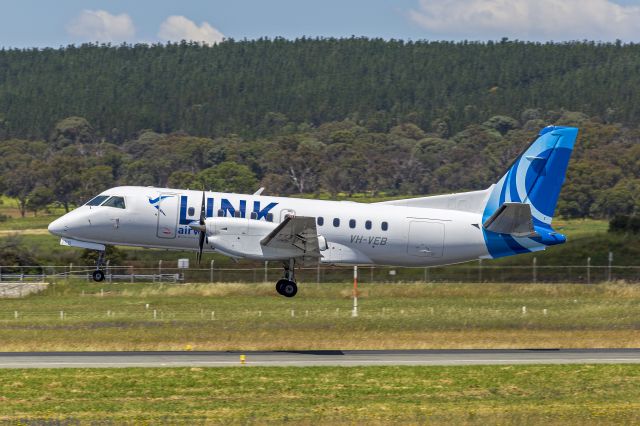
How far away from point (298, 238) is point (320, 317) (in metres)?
9.70

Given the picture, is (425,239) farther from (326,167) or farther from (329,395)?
(326,167)

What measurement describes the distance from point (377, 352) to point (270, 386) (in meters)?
7.52

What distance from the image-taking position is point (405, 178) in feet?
583

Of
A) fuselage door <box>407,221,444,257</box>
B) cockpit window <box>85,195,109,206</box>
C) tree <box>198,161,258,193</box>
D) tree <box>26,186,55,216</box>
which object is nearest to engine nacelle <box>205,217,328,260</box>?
fuselage door <box>407,221,444,257</box>

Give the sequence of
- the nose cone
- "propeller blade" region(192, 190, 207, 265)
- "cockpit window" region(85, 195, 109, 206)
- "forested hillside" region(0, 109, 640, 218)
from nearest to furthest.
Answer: "propeller blade" region(192, 190, 207, 265) → the nose cone → "cockpit window" region(85, 195, 109, 206) → "forested hillside" region(0, 109, 640, 218)

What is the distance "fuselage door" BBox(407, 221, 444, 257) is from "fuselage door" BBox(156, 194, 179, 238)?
874 centimetres

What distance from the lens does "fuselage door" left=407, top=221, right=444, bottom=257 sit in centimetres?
3953

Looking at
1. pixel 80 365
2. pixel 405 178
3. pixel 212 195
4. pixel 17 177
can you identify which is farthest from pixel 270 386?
pixel 405 178

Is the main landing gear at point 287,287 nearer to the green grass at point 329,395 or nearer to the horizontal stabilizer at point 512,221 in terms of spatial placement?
the horizontal stabilizer at point 512,221

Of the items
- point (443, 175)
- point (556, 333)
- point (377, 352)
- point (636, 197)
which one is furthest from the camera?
point (443, 175)

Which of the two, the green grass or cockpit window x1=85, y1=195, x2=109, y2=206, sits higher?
cockpit window x1=85, y1=195, x2=109, y2=206

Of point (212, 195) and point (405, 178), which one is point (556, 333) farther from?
point (405, 178)

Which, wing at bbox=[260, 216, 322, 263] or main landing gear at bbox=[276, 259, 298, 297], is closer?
wing at bbox=[260, 216, 322, 263]

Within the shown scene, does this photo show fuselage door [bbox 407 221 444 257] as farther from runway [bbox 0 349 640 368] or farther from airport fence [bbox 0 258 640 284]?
airport fence [bbox 0 258 640 284]
